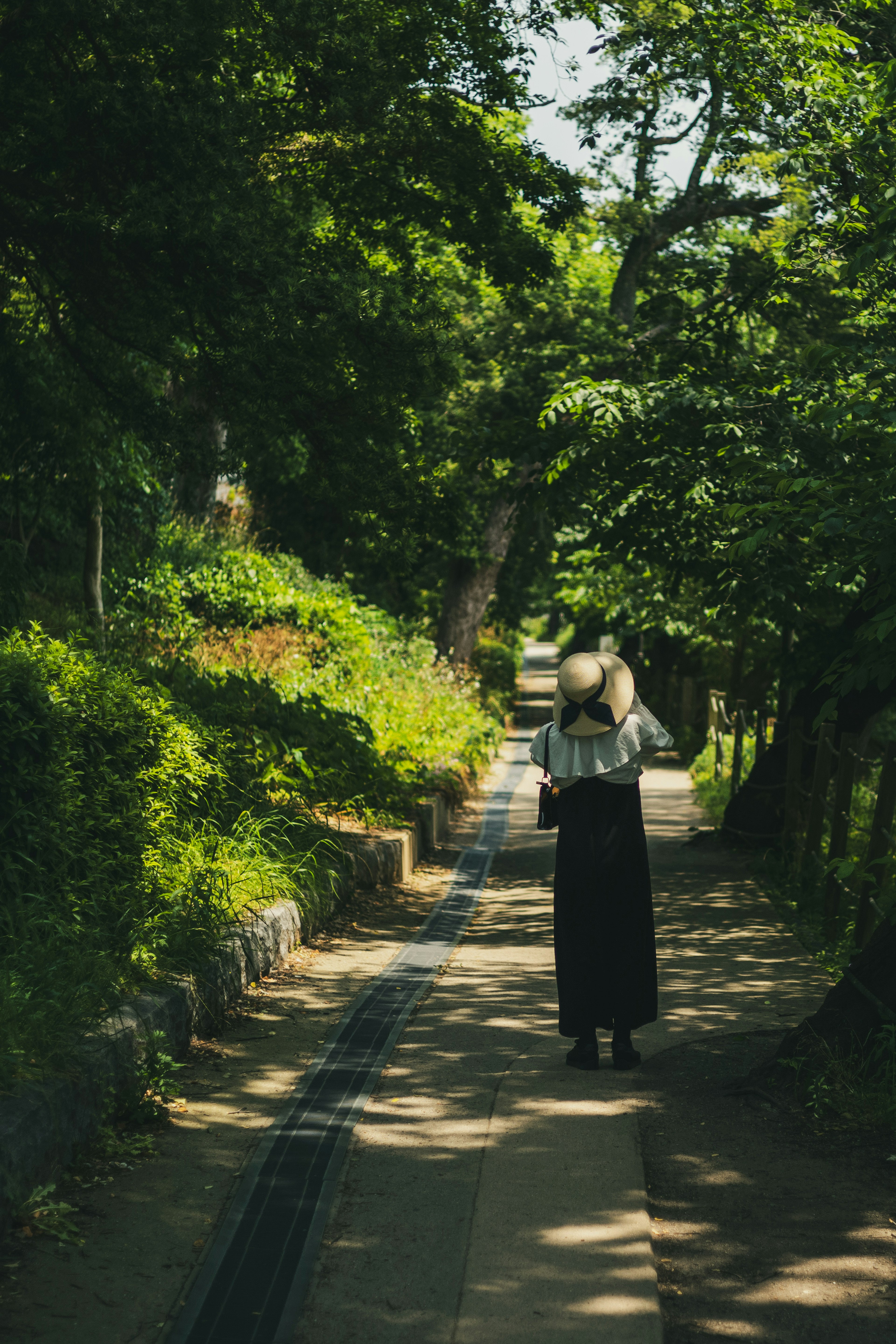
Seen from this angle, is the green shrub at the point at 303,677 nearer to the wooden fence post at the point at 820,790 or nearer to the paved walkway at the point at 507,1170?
the paved walkway at the point at 507,1170

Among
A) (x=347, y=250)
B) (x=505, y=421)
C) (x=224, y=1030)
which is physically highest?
(x=347, y=250)

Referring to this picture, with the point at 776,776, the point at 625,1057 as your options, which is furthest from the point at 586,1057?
the point at 776,776

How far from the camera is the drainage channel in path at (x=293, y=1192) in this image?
3051mm

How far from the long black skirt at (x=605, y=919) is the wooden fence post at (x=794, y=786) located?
5.43 metres

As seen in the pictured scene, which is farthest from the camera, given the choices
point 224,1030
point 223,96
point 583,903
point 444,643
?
point 444,643

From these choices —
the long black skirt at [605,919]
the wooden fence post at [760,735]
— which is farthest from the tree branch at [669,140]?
the long black skirt at [605,919]

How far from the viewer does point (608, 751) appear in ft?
16.3

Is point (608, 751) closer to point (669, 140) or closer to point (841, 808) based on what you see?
point (841, 808)

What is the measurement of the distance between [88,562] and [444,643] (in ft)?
32.3

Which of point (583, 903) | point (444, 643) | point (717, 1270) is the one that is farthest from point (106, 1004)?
point (444, 643)

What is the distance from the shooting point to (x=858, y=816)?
14.1m

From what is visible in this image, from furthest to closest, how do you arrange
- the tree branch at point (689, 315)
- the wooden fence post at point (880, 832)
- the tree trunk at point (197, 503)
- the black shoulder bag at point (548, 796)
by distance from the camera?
1. the tree trunk at point (197, 503)
2. the tree branch at point (689, 315)
3. the wooden fence post at point (880, 832)
4. the black shoulder bag at point (548, 796)

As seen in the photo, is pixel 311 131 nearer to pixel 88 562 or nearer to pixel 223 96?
pixel 223 96

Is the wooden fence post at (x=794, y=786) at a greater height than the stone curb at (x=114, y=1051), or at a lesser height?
greater
